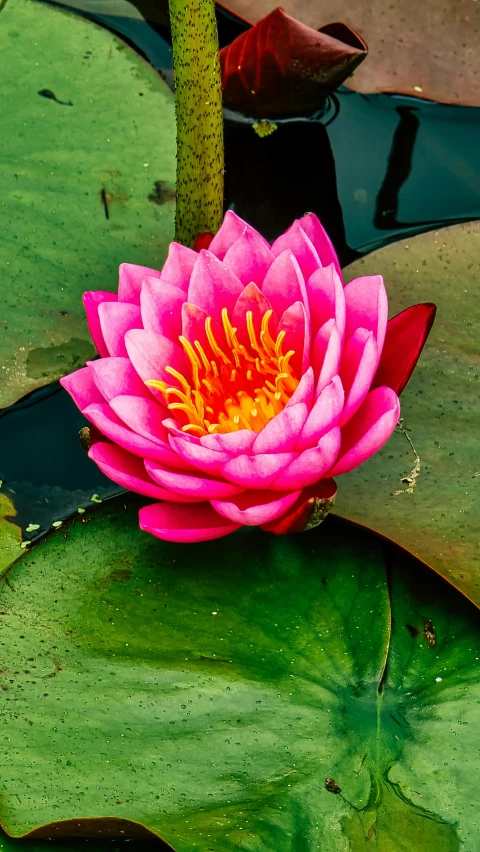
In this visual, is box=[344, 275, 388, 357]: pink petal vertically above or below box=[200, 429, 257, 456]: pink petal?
above

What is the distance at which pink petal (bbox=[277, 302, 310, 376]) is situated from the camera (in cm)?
139

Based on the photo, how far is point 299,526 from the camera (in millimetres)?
1363

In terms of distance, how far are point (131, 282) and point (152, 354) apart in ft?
0.55

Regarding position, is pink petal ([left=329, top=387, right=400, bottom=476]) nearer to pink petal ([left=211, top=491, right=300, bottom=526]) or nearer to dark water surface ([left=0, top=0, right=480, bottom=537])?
pink petal ([left=211, top=491, right=300, bottom=526])

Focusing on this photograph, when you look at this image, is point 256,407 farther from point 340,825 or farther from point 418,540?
point 340,825

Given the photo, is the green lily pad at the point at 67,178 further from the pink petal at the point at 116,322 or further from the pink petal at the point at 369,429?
the pink petal at the point at 369,429

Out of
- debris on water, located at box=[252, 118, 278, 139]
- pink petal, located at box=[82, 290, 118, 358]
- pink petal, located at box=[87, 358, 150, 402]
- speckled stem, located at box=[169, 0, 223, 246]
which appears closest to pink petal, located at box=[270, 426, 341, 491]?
pink petal, located at box=[87, 358, 150, 402]

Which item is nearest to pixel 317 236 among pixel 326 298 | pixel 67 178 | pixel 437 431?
pixel 326 298

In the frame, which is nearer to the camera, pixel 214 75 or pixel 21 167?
pixel 214 75

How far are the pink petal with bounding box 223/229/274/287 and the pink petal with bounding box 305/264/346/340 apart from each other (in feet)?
0.34

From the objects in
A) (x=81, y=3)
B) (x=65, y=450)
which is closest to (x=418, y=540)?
(x=65, y=450)

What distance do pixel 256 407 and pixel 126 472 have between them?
31 cm

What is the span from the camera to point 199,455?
4.19 ft

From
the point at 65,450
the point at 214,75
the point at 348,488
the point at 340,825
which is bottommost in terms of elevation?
the point at 65,450
